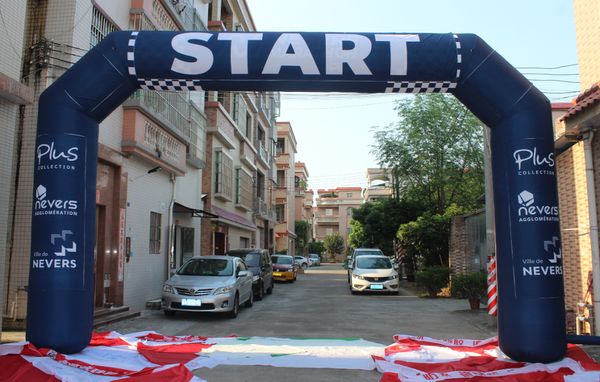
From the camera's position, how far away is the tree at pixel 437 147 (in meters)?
23.8

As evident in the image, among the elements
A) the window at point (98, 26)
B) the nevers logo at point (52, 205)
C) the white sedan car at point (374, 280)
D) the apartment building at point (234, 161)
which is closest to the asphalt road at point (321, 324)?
the nevers logo at point (52, 205)

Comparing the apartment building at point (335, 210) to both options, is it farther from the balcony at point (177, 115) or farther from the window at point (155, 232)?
the window at point (155, 232)

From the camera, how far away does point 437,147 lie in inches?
939

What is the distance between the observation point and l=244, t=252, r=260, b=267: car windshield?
18320 mm

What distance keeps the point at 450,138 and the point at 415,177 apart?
8.46 ft

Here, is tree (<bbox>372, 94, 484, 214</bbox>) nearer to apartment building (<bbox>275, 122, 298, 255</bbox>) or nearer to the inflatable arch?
the inflatable arch

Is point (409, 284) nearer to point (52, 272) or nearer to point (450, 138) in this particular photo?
point (450, 138)

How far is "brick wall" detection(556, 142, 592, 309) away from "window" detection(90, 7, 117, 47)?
33.7ft

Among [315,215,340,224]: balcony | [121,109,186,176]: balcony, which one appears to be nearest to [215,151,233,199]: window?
[121,109,186,176]: balcony

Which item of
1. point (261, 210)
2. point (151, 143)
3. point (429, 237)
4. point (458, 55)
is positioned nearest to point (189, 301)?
point (151, 143)

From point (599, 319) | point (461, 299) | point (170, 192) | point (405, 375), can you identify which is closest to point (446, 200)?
point (461, 299)

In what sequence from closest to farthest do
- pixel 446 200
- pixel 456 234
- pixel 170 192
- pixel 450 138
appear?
pixel 170 192
pixel 456 234
pixel 450 138
pixel 446 200

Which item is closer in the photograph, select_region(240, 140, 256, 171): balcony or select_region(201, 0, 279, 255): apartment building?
select_region(201, 0, 279, 255): apartment building

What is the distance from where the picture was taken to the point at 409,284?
2498cm
